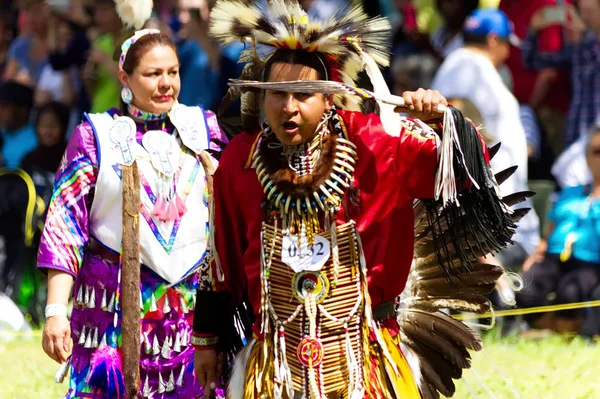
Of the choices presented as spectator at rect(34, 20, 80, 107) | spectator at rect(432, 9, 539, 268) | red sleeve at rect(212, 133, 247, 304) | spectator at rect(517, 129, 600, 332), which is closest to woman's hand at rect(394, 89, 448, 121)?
red sleeve at rect(212, 133, 247, 304)

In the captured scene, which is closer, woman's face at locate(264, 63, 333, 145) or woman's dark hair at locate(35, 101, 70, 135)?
woman's face at locate(264, 63, 333, 145)

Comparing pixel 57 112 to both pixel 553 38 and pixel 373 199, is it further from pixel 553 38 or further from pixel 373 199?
pixel 373 199

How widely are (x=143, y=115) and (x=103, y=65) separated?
496 cm

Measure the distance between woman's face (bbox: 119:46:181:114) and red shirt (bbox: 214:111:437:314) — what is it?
0.86 m

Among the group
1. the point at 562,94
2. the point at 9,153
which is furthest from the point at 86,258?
the point at 9,153

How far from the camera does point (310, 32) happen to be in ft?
12.8

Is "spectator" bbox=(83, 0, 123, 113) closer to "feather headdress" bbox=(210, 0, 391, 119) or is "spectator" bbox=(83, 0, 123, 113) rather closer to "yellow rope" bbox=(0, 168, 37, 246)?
"yellow rope" bbox=(0, 168, 37, 246)

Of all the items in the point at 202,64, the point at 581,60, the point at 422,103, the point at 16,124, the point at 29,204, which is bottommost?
the point at 422,103

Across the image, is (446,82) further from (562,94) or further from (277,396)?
(277,396)

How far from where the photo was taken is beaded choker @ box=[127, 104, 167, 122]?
498 cm

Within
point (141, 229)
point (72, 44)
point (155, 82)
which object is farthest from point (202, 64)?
point (141, 229)

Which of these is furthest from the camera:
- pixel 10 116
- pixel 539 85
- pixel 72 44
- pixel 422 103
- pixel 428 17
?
pixel 72 44

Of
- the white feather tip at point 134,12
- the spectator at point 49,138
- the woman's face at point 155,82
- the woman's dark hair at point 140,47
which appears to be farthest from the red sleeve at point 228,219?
the spectator at point 49,138

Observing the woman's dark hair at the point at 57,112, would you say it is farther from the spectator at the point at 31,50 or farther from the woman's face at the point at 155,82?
the woman's face at the point at 155,82
